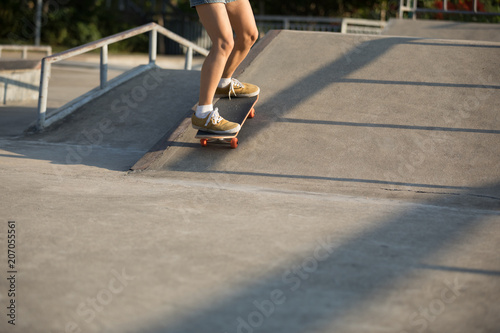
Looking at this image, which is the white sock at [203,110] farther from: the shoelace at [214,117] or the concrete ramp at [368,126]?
the concrete ramp at [368,126]

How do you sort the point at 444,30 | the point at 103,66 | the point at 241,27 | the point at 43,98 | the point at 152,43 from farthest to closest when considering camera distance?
the point at 444,30
the point at 152,43
the point at 103,66
the point at 43,98
the point at 241,27

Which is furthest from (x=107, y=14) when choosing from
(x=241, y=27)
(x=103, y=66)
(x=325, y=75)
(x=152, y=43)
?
(x=241, y=27)

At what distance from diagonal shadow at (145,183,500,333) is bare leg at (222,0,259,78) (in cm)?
238

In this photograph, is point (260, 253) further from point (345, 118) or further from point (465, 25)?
point (465, 25)

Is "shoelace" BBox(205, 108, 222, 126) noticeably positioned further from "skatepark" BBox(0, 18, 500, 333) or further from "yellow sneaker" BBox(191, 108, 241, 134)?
"skatepark" BBox(0, 18, 500, 333)

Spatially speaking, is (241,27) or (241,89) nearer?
(241,27)

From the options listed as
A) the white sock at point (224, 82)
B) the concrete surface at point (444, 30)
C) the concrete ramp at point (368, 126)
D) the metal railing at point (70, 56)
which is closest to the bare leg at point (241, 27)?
the white sock at point (224, 82)

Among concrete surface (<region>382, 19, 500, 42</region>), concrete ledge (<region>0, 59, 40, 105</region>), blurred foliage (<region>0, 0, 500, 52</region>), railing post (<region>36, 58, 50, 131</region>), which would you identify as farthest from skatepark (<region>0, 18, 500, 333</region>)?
blurred foliage (<region>0, 0, 500, 52</region>)

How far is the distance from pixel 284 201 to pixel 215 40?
1.60m

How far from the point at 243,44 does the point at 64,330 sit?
12.1 feet

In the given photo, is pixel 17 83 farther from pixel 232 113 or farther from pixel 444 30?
pixel 444 30

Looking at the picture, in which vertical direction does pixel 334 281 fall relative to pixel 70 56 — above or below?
below

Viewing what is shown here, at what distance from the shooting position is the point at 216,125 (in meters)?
4.96

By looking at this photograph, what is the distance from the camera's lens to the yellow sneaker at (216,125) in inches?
195
